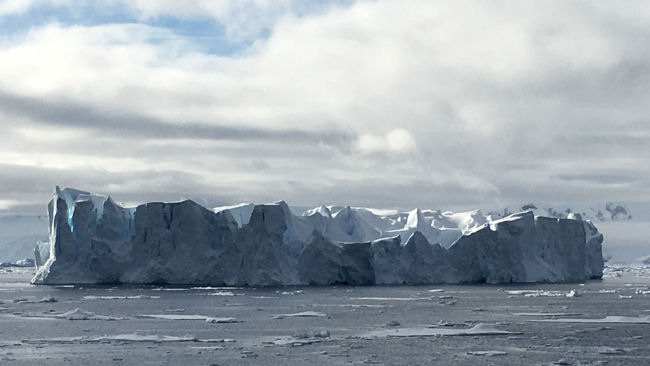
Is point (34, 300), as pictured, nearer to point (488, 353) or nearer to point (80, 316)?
point (80, 316)

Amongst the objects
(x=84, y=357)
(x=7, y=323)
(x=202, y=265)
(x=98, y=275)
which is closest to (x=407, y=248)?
(x=202, y=265)

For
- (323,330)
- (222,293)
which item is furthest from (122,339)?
(222,293)

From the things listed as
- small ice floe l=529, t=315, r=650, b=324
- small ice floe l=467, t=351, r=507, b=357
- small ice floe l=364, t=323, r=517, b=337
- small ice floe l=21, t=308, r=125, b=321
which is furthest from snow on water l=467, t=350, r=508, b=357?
small ice floe l=21, t=308, r=125, b=321

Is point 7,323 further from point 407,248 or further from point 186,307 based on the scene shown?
point 407,248

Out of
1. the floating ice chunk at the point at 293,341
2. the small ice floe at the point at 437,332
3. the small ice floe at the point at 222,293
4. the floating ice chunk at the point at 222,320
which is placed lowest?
the small ice floe at the point at 437,332

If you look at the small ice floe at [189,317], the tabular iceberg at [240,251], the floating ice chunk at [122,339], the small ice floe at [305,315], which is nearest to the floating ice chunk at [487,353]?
the floating ice chunk at [122,339]

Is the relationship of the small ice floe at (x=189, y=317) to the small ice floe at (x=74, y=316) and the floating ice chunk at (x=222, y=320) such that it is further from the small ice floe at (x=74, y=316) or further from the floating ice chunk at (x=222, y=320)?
the small ice floe at (x=74, y=316)
